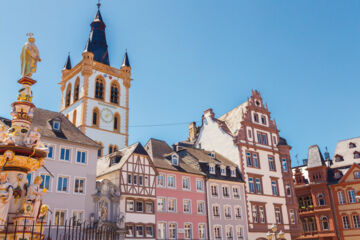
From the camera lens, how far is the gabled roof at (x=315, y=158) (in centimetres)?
6223

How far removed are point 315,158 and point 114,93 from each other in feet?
118

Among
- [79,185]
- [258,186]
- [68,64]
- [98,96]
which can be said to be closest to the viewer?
[79,185]

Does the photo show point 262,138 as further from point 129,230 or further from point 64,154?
point 64,154

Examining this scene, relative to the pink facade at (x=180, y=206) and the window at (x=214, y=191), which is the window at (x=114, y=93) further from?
the window at (x=214, y=191)

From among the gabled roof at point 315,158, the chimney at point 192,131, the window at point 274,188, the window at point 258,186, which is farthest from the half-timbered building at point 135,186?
the gabled roof at point 315,158

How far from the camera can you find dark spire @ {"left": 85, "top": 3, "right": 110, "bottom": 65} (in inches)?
2846

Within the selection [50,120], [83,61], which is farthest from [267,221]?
[83,61]

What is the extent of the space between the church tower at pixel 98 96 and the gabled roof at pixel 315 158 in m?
30.8

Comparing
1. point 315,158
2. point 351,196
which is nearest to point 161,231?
point 351,196

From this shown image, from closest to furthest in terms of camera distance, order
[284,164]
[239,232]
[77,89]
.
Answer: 1. [239,232]
2. [284,164]
3. [77,89]

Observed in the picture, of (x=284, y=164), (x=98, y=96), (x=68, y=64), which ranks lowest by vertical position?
(x=284, y=164)

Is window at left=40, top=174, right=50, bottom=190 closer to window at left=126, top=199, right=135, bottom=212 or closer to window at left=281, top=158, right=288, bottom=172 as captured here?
window at left=126, top=199, right=135, bottom=212

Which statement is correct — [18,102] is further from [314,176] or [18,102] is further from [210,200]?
[314,176]

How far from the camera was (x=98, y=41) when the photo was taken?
7475cm
